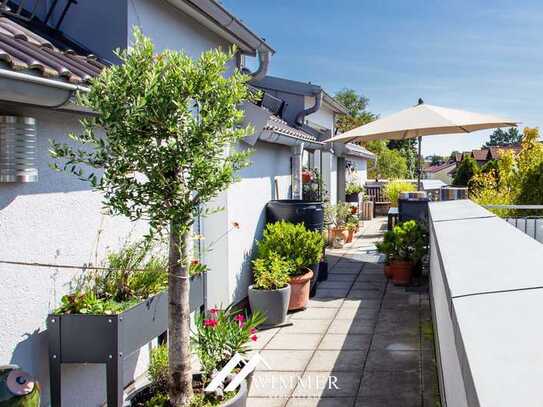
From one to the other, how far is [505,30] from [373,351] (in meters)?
12.6

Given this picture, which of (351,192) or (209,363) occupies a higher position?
(351,192)

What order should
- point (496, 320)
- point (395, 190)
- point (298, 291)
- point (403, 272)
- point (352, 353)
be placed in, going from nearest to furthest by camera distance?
point (496, 320) < point (352, 353) < point (298, 291) < point (403, 272) < point (395, 190)

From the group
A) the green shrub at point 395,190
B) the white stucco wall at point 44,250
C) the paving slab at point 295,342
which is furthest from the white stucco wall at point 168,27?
the green shrub at point 395,190

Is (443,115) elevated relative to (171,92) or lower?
elevated

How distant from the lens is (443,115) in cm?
1048

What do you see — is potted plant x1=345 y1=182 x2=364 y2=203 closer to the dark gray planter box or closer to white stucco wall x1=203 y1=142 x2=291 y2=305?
white stucco wall x1=203 y1=142 x2=291 y2=305

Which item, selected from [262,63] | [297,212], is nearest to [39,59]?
[262,63]

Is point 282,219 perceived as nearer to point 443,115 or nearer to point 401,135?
point 443,115

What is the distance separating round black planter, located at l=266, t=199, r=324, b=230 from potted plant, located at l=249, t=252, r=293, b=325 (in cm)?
125

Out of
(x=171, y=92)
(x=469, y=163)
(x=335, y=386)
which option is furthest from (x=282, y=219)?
(x=469, y=163)

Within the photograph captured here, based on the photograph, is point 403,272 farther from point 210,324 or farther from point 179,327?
point 179,327

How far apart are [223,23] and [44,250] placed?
4.07 meters

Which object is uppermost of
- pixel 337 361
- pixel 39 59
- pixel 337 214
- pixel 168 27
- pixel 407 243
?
pixel 168 27

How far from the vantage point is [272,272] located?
7418 mm
